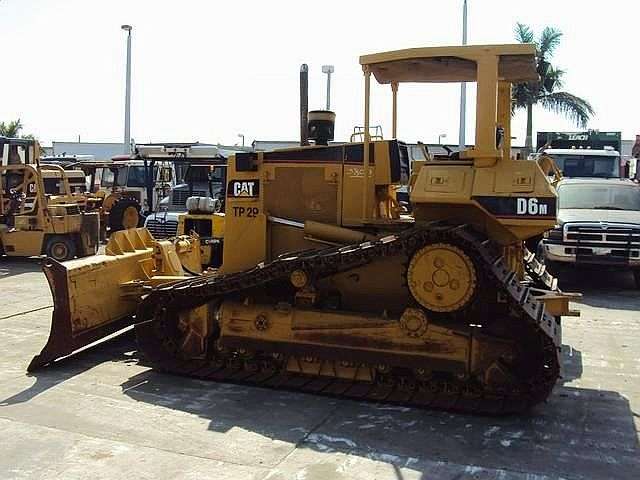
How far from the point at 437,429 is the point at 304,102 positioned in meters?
3.89

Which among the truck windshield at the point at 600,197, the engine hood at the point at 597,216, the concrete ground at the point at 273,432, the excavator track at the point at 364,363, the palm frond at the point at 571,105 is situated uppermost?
the palm frond at the point at 571,105

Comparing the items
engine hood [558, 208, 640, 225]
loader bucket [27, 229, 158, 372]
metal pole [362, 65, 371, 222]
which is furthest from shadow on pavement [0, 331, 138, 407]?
engine hood [558, 208, 640, 225]

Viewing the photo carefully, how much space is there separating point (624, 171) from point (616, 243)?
9.43 metres

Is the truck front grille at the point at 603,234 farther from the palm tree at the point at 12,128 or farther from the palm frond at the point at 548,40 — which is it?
the palm tree at the point at 12,128

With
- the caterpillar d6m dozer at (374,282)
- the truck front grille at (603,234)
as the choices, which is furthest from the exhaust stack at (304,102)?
the truck front grille at (603,234)

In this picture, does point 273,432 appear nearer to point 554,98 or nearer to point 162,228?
point 162,228

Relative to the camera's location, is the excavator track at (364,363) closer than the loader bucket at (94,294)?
Yes

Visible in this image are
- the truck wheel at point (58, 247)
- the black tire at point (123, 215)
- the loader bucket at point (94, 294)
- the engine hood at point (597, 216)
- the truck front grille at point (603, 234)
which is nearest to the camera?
the loader bucket at point (94, 294)

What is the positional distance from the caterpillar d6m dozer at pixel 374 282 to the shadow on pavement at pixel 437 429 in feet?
0.78

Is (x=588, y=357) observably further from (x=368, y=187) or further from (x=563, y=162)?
(x=563, y=162)

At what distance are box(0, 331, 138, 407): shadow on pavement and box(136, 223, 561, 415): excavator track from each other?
25.2 inches

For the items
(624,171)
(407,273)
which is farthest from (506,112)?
(624,171)

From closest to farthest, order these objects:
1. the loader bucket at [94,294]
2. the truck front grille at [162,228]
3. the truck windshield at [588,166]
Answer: the loader bucket at [94,294]
the truck front grille at [162,228]
the truck windshield at [588,166]

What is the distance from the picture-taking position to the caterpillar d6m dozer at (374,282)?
580 centimetres
